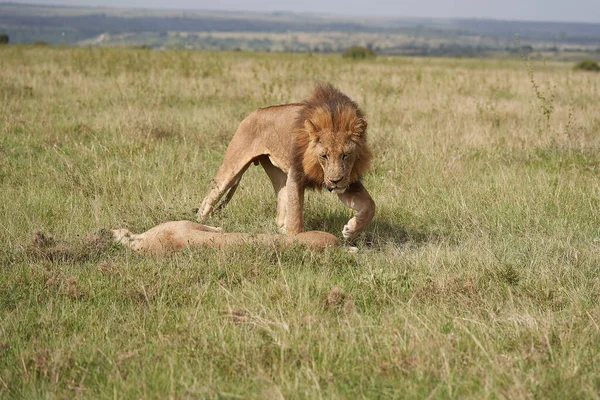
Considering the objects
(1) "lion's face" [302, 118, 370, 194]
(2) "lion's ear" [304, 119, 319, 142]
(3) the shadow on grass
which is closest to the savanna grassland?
(3) the shadow on grass

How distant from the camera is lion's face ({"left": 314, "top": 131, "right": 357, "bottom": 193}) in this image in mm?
5609

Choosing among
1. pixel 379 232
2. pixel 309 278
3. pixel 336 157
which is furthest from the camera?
pixel 379 232

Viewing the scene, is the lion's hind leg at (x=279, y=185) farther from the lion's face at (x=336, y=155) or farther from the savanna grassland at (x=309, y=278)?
the lion's face at (x=336, y=155)

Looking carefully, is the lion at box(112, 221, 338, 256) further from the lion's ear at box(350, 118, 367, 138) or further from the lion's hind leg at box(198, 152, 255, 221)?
the lion's hind leg at box(198, 152, 255, 221)

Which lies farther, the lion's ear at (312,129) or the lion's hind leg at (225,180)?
the lion's hind leg at (225,180)

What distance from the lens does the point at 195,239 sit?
5691 millimetres

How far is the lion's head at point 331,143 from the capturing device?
5668 mm

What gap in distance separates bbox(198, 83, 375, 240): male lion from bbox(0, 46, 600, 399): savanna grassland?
49cm

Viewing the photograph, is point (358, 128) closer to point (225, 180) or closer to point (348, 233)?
point (348, 233)

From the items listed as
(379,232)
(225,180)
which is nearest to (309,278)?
(379,232)

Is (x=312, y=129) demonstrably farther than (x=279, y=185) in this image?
No

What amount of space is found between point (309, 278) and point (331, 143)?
4.06 feet

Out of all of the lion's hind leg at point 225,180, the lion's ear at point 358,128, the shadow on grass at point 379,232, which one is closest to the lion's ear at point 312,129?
the lion's ear at point 358,128

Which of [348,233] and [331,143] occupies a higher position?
[331,143]
